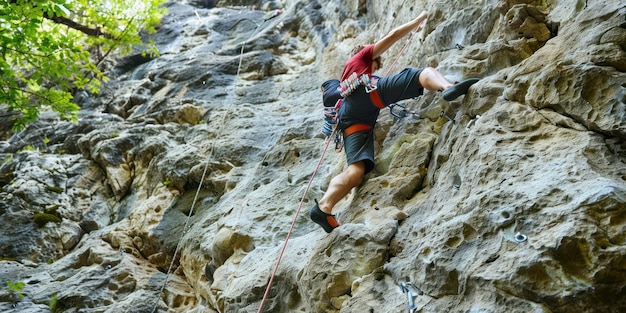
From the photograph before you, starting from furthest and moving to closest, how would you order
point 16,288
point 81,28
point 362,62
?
point 81,28, point 16,288, point 362,62

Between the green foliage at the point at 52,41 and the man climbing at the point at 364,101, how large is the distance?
13.8ft

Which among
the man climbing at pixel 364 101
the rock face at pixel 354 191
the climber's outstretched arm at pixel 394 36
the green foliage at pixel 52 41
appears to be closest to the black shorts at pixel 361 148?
the man climbing at pixel 364 101

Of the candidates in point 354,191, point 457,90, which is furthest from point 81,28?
point 457,90

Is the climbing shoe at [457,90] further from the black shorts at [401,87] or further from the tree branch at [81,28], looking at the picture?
the tree branch at [81,28]

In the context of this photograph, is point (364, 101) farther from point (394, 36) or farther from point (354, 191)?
point (354, 191)

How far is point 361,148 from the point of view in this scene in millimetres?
4648

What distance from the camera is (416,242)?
329 cm

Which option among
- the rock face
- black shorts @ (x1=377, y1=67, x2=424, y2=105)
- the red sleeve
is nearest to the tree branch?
the rock face

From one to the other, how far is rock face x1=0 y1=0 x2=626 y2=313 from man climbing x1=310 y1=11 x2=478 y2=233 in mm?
217

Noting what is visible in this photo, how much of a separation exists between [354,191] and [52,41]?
19.2ft

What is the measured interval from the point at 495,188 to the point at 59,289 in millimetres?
5994

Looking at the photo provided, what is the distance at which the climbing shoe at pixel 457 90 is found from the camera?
3957mm

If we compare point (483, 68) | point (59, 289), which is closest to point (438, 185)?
point (483, 68)

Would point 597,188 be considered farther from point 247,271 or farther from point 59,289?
point 59,289
